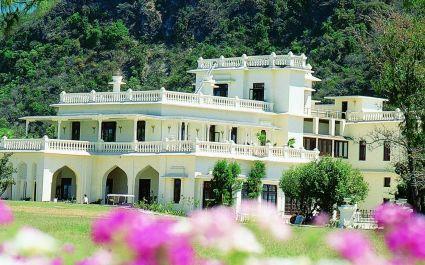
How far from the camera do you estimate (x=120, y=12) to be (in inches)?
5310

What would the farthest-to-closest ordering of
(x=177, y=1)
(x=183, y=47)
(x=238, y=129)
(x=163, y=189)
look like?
(x=177, y=1) < (x=183, y=47) < (x=238, y=129) < (x=163, y=189)

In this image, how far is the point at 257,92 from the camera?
66.8 meters

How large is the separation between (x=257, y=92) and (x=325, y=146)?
5.72 meters

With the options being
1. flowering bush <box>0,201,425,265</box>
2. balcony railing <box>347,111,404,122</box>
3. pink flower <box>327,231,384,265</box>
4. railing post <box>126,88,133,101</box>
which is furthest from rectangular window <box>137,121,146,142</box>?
pink flower <box>327,231,384,265</box>

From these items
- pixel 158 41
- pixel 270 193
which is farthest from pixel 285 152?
pixel 158 41

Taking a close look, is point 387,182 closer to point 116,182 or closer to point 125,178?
point 125,178

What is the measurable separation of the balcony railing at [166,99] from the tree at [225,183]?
21.6 feet

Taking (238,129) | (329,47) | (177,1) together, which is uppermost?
(177,1)

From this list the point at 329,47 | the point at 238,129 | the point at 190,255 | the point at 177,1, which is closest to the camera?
the point at 190,255

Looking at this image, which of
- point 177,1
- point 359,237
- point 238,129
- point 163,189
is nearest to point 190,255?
point 359,237

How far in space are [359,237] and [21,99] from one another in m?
109

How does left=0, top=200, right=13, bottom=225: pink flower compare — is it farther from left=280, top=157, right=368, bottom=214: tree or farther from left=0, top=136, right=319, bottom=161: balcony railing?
left=0, top=136, right=319, bottom=161: balcony railing

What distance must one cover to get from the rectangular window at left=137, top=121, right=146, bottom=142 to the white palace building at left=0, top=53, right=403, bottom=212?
0.26ft

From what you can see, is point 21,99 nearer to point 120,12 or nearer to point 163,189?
point 120,12
